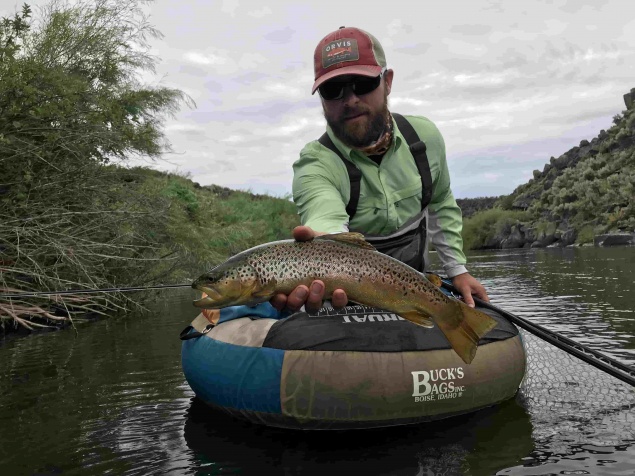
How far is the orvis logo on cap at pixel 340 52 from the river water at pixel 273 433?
244 centimetres

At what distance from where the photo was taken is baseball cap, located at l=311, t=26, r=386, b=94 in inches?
147

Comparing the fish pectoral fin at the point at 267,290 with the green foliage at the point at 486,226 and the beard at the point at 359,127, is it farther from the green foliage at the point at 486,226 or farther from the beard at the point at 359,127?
the green foliage at the point at 486,226

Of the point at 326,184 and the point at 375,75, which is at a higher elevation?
the point at 375,75

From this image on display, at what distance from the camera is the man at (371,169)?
3.79 meters

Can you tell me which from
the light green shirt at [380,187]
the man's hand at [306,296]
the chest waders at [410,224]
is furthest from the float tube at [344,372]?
the man's hand at [306,296]

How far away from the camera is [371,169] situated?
4.21 metres

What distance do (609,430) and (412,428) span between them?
1.21m

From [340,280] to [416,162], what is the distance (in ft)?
6.47

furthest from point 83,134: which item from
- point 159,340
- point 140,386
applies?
point 140,386

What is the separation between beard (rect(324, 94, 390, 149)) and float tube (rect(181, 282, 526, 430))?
1.19 m

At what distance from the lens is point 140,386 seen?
525cm

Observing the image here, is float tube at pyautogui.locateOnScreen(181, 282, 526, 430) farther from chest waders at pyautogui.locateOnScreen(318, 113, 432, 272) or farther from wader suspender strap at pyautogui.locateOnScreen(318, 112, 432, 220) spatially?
wader suspender strap at pyautogui.locateOnScreen(318, 112, 432, 220)

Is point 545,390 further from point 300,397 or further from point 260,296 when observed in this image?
point 260,296

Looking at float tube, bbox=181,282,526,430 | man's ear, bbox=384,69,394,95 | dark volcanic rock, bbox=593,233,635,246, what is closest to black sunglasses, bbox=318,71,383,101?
man's ear, bbox=384,69,394,95
